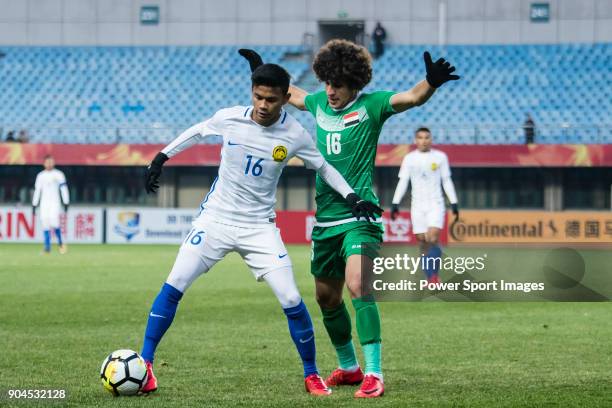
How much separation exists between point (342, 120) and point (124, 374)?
220 cm

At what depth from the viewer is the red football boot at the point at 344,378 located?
768cm

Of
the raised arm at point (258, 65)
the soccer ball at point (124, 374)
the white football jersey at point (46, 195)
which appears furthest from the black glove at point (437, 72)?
the white football jersey at point (46, 195)

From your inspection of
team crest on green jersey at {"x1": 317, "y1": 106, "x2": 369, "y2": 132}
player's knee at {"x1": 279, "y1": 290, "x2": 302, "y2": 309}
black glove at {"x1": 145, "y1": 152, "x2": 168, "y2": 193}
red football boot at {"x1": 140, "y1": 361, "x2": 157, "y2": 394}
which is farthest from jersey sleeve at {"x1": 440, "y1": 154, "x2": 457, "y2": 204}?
red football boot at {"x1": 140, "y1": 361, "x2": 157, "y2": 394}

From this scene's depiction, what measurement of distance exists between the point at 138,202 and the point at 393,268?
32.6 m

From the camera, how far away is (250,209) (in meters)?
7.22

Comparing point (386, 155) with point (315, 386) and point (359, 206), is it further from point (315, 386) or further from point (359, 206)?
point (315, 386)

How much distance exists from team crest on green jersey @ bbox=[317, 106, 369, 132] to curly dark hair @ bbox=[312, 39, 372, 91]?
19cm

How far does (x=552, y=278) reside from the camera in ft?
21.6

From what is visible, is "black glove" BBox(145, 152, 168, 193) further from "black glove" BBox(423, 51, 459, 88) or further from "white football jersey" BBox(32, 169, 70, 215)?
"white football jersey" BBox(32, 169, 70, 215)

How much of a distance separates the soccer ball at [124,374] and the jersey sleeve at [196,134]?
1.34 m

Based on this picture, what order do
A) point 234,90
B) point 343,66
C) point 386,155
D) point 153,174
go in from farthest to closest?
1. point 234,90
2. point 386,155
3. point 343,66
4. point 153,174

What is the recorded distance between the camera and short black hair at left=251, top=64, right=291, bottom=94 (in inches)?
273

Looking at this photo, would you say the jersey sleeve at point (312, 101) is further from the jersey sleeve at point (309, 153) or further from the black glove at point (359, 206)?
the black glove at point (359, 206)

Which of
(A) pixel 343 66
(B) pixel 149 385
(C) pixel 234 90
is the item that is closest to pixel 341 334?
(B) pixel 149 385
